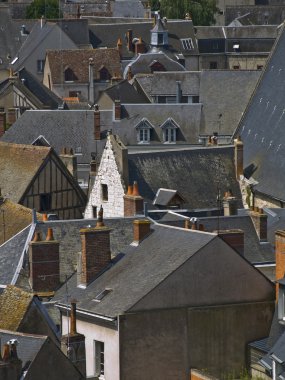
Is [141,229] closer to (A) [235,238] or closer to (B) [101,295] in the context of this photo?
(B) [101,295]

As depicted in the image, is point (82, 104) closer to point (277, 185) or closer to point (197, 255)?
point (277, 185)

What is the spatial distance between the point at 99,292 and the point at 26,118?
117 feet

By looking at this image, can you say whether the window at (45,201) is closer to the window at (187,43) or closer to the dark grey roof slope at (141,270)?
the dark grey roof slope at (141,270)

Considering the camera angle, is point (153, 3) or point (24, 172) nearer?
point (24, 172)

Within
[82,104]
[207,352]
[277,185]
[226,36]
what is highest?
[226,36]

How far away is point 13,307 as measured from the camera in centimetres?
3694

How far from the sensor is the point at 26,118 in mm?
75875

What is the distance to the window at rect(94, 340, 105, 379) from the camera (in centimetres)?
3953

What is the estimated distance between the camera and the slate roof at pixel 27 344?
33406 mm

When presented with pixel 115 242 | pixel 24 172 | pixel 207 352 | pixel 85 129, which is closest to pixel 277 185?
pixel 24 172

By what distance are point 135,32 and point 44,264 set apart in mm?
67808

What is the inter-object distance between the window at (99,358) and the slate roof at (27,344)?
5377mm

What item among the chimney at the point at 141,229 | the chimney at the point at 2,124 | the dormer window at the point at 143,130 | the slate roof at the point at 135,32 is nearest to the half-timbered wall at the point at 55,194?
the dormer window at the point at 143,130

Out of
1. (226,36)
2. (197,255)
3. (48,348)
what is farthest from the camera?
(226,36)
